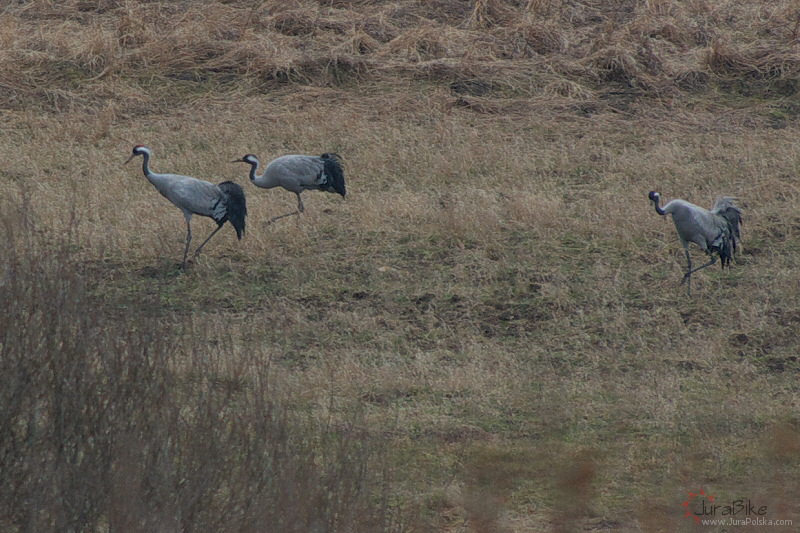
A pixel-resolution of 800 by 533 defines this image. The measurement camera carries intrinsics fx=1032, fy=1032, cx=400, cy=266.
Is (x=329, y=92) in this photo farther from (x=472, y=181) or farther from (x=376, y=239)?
(x=376, y=239)

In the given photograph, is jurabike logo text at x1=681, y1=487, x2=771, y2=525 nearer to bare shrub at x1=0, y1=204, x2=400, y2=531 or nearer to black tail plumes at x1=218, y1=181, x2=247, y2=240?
bare shrub at x1=0, y1=204, x2=400, y2=531

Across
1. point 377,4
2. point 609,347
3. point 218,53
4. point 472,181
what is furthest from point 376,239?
point 377,4

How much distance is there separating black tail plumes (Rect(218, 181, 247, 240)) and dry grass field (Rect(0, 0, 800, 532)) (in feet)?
1.02

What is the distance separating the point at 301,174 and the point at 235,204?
106 centimetres

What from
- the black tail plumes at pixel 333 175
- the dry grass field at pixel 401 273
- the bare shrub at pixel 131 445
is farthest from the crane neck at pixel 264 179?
the bare shrub at pixel 131 445

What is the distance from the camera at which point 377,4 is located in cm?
1644

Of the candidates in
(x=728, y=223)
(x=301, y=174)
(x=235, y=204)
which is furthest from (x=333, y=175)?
(x=728, y=223)

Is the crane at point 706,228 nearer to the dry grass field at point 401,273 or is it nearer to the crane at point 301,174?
the dry grass field at point 401,273

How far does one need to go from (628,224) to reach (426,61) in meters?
5.92

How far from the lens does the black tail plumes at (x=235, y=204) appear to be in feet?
29.2

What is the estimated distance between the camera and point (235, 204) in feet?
29.3

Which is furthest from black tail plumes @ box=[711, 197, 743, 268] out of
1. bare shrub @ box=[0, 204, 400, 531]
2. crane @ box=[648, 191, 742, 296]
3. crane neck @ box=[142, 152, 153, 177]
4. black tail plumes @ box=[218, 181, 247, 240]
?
bare shrub @ box=[0, 204, 400, 531]

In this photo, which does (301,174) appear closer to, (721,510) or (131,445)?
(721,510)

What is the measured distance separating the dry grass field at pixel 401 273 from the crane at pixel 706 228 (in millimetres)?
218
